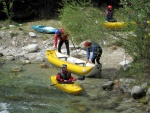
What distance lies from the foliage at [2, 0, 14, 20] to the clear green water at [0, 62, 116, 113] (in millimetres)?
6243

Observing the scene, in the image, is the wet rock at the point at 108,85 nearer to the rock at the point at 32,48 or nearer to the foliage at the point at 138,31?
the foliage at the point at 138,31

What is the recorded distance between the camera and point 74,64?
14539 mm

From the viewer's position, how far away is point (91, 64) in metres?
14.1

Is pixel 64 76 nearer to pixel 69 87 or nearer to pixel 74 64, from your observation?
pixel 69 87

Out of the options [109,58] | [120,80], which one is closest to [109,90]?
[120,80]

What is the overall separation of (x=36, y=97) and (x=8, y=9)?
1031cm

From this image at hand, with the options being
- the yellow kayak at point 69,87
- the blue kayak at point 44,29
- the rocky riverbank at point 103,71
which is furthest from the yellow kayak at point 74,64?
the blue kayak at point 44,29

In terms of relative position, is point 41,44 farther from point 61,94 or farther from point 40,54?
point 61,94

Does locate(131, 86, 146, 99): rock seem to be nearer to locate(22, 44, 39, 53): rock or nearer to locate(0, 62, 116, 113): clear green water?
locate(0, 62, 116, 113): clear green water

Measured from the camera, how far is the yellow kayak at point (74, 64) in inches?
549

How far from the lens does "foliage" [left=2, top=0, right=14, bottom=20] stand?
20369 millimetres

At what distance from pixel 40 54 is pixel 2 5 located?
5.06 metres

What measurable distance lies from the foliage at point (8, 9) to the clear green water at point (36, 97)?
20.5ft

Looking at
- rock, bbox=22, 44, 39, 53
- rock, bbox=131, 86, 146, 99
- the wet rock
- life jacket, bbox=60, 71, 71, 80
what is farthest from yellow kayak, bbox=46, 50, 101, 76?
rock, bbox=131, 86, 146, 99
